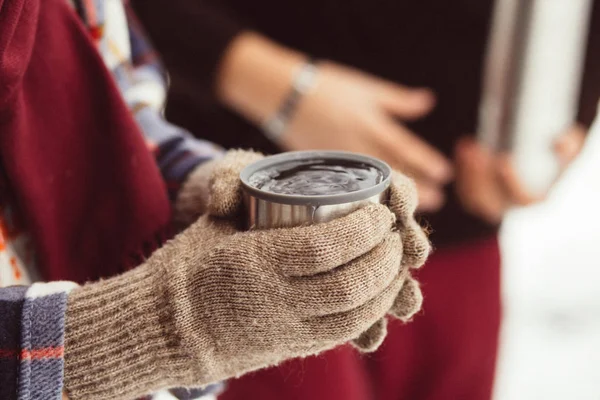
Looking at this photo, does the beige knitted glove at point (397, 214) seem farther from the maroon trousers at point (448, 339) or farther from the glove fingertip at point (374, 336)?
the maroon trousers at point (448, 339)

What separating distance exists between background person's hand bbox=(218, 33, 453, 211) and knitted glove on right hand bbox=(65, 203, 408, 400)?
489 millimetres

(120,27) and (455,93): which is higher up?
(120,27)

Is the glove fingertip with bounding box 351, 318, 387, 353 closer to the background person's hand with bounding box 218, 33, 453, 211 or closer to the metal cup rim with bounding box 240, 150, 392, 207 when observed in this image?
the metal cup rim with bounding box 240, 150, 392, 207

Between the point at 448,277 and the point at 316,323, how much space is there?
0.61m

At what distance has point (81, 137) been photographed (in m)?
0.62

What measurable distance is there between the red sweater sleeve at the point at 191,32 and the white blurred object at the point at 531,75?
16.1 inches

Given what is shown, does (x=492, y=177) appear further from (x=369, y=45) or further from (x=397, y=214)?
(x=397, y=214)

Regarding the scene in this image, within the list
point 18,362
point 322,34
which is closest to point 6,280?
point 18,362

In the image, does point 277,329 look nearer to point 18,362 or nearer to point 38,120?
point 18,362

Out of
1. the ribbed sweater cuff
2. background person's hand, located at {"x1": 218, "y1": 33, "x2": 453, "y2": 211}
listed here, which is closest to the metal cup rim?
the ribbed sweater cuff

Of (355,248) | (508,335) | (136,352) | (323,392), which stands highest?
(355,248)

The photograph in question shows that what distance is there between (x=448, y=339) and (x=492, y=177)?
27 cm

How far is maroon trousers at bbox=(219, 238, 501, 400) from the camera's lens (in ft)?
3.34

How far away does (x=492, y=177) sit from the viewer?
1029 millimetres
